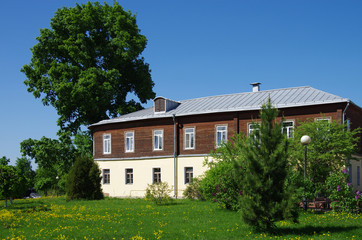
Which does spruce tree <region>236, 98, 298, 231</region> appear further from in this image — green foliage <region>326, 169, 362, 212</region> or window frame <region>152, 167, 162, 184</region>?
window frame <region>152, 167, 162, 184</region>

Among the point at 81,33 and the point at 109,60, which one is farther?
the point at 109,60

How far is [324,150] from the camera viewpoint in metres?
23.4

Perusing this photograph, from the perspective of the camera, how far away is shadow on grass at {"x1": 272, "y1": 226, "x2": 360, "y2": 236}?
1273 centimetres

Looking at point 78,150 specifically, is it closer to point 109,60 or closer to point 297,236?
Answer: point 109,60

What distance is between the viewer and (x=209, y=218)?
1653 cm

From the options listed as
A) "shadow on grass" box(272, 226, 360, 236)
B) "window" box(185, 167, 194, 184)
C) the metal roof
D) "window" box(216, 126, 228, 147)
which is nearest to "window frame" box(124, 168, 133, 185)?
the metal roof

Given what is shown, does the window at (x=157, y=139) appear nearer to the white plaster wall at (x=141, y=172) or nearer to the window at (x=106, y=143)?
the white plaster wall at (x=141, y=172)

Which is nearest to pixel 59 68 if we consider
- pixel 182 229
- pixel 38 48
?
pixel 38 48

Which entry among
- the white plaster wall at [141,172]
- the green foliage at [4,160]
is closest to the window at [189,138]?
the white plaster wall at [141,172]

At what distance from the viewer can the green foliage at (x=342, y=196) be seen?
55.9 ft

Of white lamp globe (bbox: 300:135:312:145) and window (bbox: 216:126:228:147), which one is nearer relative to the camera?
white lamp globe (bbox: 300:135:312:145)

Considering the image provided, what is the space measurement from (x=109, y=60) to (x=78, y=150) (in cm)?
968

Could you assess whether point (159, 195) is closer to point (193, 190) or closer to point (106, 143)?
point (193, 190)

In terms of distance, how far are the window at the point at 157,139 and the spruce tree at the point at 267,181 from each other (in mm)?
20581
